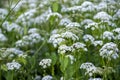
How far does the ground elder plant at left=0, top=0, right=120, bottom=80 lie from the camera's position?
3271mm

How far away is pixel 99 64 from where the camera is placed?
3744 mm

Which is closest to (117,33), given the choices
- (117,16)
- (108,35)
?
(108,35)

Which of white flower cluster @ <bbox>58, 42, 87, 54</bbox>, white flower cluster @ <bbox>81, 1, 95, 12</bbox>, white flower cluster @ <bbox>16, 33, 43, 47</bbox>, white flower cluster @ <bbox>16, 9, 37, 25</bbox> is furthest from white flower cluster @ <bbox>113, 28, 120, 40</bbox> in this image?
white flower cluster @ <bbox>16, 9, 37, 25</bbox>

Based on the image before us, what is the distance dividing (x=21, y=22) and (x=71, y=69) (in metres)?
2.52

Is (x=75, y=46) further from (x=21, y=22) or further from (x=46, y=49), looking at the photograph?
(x=21, y=22)

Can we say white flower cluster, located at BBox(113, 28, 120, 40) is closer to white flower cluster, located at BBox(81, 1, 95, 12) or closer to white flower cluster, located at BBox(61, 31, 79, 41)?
white flower cluster, located at BBox(61, 31, 79, 41)

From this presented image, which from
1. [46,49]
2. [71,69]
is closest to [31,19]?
[46,49]

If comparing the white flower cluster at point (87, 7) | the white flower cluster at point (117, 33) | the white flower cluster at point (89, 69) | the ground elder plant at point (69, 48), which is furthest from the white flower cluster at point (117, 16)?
the white flower cluster at point (89, 69)

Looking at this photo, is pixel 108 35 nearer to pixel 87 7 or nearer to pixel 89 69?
pixel 89 69

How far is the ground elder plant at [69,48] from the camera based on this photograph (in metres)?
3.27

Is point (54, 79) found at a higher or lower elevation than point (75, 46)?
lower

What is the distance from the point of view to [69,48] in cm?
324

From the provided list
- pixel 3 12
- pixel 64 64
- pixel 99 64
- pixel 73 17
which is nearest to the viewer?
pixel 64 64

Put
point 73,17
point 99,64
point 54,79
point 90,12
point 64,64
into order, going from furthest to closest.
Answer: point 90,12 < point 73,17 < point 99,64 < point 54,79 < point 64,64
